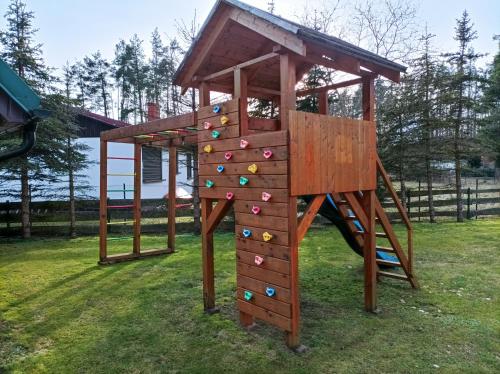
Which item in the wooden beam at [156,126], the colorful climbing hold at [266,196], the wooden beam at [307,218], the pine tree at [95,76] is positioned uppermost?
the pine tree at [95,76]

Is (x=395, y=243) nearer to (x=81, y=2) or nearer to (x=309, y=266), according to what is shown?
(x=309, y=266)

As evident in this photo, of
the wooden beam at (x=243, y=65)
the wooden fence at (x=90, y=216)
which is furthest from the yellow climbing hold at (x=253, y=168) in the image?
the wooden fence at (x=90, y=216)

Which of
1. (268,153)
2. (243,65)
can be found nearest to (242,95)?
(243,65)

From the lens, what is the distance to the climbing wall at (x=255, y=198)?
333 cm

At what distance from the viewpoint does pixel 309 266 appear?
625 centimetres

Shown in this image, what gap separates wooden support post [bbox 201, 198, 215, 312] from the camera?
427 cm

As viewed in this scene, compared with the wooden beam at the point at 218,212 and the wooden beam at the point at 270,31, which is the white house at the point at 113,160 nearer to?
the wooden beam at the point at 218,212

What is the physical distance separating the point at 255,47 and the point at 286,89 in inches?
53.6

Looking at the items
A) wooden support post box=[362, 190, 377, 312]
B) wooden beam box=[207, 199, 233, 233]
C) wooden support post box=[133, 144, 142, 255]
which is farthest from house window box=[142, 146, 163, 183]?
wooden support post box=[362, 190, 377, 312]

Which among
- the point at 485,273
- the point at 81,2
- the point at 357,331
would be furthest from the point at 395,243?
the point at 81,2

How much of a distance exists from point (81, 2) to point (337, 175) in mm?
7177

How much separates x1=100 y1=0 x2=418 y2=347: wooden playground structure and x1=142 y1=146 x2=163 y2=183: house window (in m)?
10.9

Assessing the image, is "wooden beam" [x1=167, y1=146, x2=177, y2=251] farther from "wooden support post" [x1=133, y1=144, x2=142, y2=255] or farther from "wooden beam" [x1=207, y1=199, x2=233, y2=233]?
"wooden beam" [x1=207, y1=199, x2=233, y2=233]

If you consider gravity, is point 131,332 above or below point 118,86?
below
